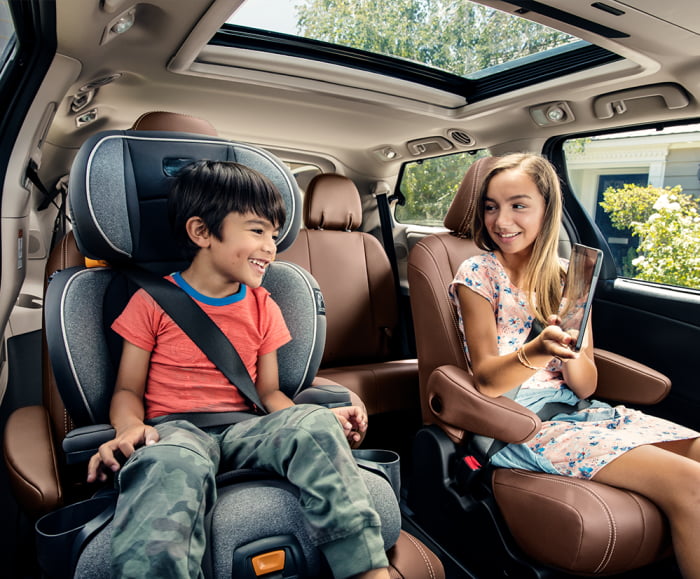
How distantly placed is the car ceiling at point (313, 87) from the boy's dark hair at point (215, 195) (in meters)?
0.74

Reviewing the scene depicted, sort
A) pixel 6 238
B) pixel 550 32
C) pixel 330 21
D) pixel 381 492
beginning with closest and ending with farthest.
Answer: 1. pixel 381 492
2. pixel 6 238
3. pixel 550 32
4. pixel 330 21

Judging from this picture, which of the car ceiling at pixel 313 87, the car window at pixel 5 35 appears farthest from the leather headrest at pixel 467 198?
the car window at pixel 5 35

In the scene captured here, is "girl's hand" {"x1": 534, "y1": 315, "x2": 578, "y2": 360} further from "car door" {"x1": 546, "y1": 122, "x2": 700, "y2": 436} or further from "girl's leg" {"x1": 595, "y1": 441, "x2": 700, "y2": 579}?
"car door" {"x1": 546, "y1": 122, "x2": 700, "y2": 436}

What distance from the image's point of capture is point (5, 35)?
1.88 meters

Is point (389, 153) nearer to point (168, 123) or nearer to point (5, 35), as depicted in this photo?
point (168, 123)

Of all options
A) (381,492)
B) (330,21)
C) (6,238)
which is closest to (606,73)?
(330,21)

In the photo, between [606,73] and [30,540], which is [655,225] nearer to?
[606,73]

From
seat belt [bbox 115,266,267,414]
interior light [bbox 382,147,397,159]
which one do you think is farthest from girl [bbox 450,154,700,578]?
interior light [bbox 382,147,397,159]

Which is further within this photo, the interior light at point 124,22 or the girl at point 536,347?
the interior light at point 124,22

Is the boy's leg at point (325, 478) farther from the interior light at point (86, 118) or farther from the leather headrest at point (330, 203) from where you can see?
the interior light at point (86, 118)

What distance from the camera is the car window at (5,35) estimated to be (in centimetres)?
178

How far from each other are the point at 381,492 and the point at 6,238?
168cm

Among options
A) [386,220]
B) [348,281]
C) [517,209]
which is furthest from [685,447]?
[386,220]

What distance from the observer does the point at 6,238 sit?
1.99 metres
